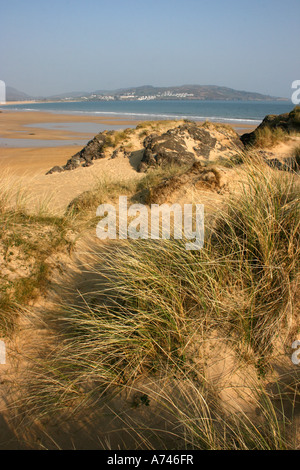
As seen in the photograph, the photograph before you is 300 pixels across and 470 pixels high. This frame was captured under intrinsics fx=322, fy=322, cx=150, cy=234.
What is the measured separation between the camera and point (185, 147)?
36.3ft

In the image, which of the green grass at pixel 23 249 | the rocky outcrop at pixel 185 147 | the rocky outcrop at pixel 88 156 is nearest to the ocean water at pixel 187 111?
the rocky outcrop at pixel 185 147

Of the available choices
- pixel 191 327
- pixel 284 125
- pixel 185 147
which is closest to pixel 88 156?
pixel 185 147

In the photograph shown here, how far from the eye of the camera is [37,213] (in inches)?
201

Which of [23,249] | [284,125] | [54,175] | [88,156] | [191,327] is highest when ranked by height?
[284,125]

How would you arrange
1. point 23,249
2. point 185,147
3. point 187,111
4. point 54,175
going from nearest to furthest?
1. point 23,249
2. point 185,147
3. point 54,175
4. point 187,111

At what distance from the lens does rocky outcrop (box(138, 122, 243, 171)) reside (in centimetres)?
1039

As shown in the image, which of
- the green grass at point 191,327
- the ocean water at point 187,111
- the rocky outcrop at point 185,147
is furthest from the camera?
the ocean water at point 187,111

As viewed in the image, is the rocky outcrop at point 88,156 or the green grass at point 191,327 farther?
the rocky outcrop at point 88,156

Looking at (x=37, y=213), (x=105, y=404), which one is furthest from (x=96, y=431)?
(x=37, y=213)

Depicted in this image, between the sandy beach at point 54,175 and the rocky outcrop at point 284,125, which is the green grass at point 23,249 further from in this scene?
the rocky outcrop at point 284,125

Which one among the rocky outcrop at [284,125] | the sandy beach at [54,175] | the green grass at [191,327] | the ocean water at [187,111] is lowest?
the green grass at [191,327]

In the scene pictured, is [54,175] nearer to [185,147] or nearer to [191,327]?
[185,147]

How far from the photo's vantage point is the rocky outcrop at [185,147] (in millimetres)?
10391

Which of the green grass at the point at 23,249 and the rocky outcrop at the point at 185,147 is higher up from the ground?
the rocky outcrop at the point at 185,147
